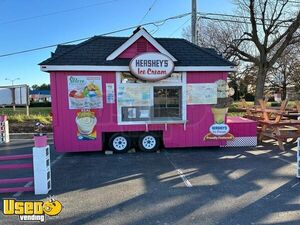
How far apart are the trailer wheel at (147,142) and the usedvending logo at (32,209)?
15.8 feet

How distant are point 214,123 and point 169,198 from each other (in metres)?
5.19

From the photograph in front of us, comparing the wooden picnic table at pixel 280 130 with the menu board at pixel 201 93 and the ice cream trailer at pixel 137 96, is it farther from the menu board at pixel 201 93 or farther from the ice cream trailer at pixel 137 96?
the menu board at pixel 201 93

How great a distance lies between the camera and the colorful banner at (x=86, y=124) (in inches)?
372

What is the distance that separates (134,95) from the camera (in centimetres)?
966

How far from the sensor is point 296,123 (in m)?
10.4

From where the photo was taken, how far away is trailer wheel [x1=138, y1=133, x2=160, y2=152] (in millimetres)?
9820

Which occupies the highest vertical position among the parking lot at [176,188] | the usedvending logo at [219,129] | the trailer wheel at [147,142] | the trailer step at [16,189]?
the usedvending logo at [219,129]

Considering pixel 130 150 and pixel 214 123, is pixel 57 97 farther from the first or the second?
pixel 214 123

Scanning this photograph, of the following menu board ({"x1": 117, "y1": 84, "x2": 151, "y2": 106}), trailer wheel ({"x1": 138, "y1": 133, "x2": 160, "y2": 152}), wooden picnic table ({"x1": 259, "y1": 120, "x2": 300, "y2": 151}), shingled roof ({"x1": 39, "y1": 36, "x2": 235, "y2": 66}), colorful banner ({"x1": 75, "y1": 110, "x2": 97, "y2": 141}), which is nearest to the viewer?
shingled roof ({"x1": 39, "y1": 36, "x2": 235, "y2": 66})

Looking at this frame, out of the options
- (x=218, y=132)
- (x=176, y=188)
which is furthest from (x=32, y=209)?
(x=218, y=132)

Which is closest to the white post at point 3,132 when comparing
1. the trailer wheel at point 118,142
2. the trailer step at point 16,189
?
the trailer wheel at point 118,142

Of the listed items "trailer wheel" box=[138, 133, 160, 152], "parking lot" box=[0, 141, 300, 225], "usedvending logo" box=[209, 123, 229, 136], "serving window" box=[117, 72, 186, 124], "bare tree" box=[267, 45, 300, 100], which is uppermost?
"bare tree" box=[267, 45, 300, 100]

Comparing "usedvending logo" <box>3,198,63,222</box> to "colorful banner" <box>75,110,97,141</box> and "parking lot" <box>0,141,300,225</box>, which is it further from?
"colorful banner" <box>75,110,97,141</box>

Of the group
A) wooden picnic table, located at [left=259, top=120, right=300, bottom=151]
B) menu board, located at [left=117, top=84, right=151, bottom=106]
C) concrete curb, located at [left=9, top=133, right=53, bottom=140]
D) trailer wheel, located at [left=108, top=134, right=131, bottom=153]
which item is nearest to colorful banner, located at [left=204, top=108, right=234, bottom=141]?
wooden picnic table, located at [left=259, top=120, right=300, bottom=151]
